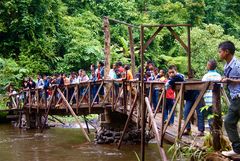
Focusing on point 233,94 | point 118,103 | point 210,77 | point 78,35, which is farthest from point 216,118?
point 78,35

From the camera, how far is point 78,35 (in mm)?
25906

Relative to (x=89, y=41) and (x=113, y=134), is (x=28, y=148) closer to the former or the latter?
(x=113, y=134)

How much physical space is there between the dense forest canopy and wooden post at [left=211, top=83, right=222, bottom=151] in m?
17.2

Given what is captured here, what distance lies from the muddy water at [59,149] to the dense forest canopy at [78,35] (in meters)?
7.28

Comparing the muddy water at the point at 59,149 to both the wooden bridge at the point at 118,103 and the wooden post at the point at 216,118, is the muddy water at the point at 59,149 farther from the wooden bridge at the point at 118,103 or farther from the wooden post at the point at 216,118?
the wooden post at the point at 216,118

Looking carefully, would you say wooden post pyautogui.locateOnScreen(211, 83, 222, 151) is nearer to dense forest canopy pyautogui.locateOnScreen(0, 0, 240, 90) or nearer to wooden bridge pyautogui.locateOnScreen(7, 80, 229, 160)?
wooden bridge pyautogui.locateOnScreen(7, 80, 229, 160)

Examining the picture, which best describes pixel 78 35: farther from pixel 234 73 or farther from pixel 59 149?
pixel 234 73

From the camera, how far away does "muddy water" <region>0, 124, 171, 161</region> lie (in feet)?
38.6

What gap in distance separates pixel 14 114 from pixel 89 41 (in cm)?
728

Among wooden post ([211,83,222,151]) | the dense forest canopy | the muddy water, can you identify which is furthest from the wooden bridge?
the dense forest canopy

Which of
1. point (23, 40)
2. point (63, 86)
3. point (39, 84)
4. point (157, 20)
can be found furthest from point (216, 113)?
point (157, 20)

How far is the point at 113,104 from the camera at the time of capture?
41.6 feet

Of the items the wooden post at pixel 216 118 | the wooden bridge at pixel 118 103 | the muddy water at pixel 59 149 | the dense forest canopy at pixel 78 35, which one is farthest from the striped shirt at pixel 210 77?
the dense forest canopy at pixel 78 35

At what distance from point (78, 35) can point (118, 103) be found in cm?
1400
